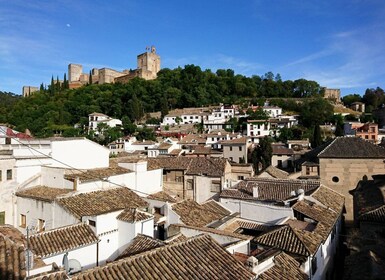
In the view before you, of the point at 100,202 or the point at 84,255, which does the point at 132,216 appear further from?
the point at 100,202

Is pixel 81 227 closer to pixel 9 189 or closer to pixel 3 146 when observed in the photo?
A: pixel 9 189

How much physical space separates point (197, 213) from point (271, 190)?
4.83 m

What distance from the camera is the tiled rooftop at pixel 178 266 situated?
6.62 meters

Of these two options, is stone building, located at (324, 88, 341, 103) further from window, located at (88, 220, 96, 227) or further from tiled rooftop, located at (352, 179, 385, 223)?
window, located at (88, 220, 96, 227)

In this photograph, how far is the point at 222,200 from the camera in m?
16.9

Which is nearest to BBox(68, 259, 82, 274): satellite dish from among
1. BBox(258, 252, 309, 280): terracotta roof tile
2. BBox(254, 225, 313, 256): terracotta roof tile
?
BBox(258, 252, 309, 280): terracotta roof tile

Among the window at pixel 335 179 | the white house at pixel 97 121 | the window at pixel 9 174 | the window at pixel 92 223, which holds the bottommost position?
the window at pixel 92 223

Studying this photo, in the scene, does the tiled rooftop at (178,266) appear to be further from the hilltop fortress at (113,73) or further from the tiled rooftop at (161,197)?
the hilltop fortress at (113,73)

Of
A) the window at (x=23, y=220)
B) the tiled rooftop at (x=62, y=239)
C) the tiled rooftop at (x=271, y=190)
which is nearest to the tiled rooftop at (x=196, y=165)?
the tiled rooftop at (x=271, y=190)

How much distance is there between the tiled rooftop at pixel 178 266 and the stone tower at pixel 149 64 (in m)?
97.9

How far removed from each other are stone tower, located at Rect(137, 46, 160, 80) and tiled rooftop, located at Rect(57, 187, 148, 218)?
90103mm

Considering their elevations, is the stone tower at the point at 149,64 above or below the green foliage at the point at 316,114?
above

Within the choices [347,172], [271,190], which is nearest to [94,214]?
[271,190]

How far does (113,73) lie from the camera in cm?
11069
